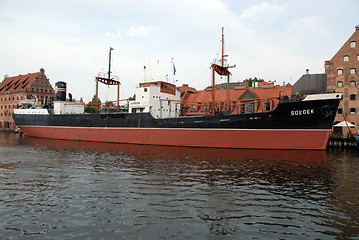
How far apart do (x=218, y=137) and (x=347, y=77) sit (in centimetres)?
2439

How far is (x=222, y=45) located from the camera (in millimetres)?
27891

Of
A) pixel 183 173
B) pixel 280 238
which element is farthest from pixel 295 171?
pixel 280 238

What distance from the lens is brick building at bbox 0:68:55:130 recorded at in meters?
60.8

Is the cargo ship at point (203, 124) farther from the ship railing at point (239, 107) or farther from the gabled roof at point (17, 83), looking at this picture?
the gabled roof at point (17, 83)

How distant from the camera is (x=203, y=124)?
24.4 metres

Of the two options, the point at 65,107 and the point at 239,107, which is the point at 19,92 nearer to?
the point at 65,107

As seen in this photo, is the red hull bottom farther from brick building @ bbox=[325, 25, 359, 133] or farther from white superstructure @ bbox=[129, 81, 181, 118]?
brick building @ bbox=[325, 25, 359, 133]

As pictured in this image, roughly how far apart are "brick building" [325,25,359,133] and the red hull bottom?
52.6 feet

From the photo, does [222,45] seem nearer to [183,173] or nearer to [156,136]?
[156,136]

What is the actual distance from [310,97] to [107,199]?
778 inches

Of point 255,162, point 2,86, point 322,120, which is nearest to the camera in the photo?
point 255,162

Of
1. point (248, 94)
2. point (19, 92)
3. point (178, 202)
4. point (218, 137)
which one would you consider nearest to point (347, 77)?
point (248, 94)

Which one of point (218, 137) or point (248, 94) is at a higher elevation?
point (248, 94)

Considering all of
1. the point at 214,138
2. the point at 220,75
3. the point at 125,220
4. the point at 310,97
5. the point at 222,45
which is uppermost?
the point at 222,45
